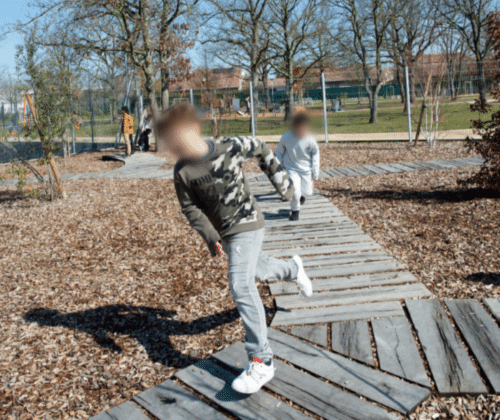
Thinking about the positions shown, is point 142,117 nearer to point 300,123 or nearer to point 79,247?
point 79,247

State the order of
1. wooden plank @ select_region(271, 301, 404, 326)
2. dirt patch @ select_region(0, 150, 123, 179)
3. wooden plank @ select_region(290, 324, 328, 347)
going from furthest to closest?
dirt patch @ select_region(0, 150, 123, 179) → wooden plank @ select_region(271, 301, 404, 326) → wooden plank @ select_region(290, 324, 328, 347)

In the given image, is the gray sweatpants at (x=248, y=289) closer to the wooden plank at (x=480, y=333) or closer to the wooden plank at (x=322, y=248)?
the wooden plank at (x=480, y=333)

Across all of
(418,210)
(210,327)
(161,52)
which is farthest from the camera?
(161,52)

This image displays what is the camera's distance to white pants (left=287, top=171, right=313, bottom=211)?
6223mm

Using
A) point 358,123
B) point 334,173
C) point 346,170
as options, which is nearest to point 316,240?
point 334,173

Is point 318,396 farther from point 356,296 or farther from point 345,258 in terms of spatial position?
point 345,258

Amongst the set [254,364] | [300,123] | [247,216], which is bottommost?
[254,364]

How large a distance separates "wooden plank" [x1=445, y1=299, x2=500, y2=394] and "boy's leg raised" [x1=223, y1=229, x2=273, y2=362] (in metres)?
1.28

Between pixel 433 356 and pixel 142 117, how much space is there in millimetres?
16314

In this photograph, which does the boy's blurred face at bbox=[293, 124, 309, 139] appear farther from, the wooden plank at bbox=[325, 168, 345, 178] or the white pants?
the wooden plank at bbox=[325, 168, 345, 178]

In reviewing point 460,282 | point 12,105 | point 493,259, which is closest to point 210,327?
point 460,282

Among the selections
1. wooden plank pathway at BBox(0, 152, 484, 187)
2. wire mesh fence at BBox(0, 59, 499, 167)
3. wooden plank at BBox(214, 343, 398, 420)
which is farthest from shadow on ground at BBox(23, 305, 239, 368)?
wire mesh fence at BBox(0, 59, 499, 167)

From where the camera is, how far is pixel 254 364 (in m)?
2.69

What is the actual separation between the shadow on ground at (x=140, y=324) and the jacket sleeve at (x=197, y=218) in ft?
3.43
